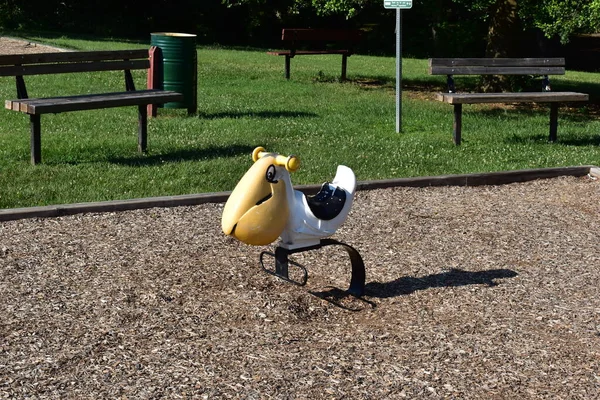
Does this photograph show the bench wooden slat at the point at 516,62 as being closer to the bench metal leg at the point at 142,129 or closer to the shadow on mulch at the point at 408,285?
the bench metal leg at the point at 142,129

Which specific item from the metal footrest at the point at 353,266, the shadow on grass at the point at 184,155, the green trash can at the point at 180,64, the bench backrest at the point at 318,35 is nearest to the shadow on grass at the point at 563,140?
the shadow on grass at the point at 184,155

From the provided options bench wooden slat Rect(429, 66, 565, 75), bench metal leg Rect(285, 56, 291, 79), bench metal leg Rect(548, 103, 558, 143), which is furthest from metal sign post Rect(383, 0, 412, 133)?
bench metal leg Rect(285, 56, 291, 79)

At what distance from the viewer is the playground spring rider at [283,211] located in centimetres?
520

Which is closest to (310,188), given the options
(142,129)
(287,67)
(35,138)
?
(142,129)

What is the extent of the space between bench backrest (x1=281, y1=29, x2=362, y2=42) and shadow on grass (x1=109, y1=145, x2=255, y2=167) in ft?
27.9

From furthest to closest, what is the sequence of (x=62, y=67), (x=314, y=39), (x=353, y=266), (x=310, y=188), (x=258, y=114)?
1. (x=314, y=39)
2. (x=258, y=114)
3. (x=62, y=67)
4. (x=310, y=188)
5. (x=353, y=266)

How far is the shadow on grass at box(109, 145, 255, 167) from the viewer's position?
30.5ft

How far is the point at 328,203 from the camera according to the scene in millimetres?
5547

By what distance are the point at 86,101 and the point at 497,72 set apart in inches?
207

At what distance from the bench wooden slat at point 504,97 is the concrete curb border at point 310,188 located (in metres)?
1.74

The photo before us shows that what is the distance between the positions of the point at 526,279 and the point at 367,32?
24.8 m

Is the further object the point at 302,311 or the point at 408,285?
the point at 408,285

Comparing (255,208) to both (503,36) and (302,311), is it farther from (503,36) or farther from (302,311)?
(503,36)

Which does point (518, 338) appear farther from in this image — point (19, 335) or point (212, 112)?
point (212, 112)
